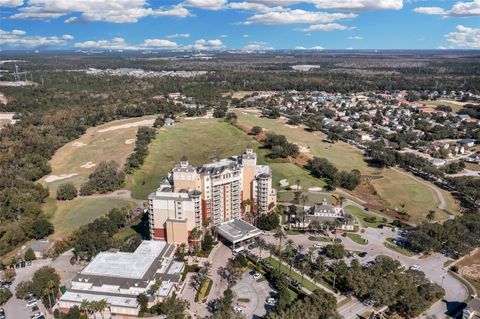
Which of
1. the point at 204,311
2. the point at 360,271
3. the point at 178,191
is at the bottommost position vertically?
the point at 204,311

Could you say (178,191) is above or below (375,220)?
above

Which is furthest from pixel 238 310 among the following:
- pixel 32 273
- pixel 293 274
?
pixel 32 273

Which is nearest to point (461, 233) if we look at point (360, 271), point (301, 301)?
point (360, 271)

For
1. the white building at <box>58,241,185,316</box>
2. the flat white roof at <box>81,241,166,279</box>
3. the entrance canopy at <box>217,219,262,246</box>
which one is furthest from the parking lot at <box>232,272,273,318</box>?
the flat white roof at <box>81,241,166,279</box>

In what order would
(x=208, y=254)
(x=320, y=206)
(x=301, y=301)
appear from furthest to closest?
1. (x=320, y=206)
2. (x=208, y=254)
3. (x=301, y=301)

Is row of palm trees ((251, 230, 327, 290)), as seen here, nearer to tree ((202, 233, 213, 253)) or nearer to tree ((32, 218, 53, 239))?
tree ((202, 233, 213, 253))

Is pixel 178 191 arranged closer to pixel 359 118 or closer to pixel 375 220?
pixel 375 220

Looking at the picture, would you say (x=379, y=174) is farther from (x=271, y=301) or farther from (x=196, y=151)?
(x=271, y=301)
